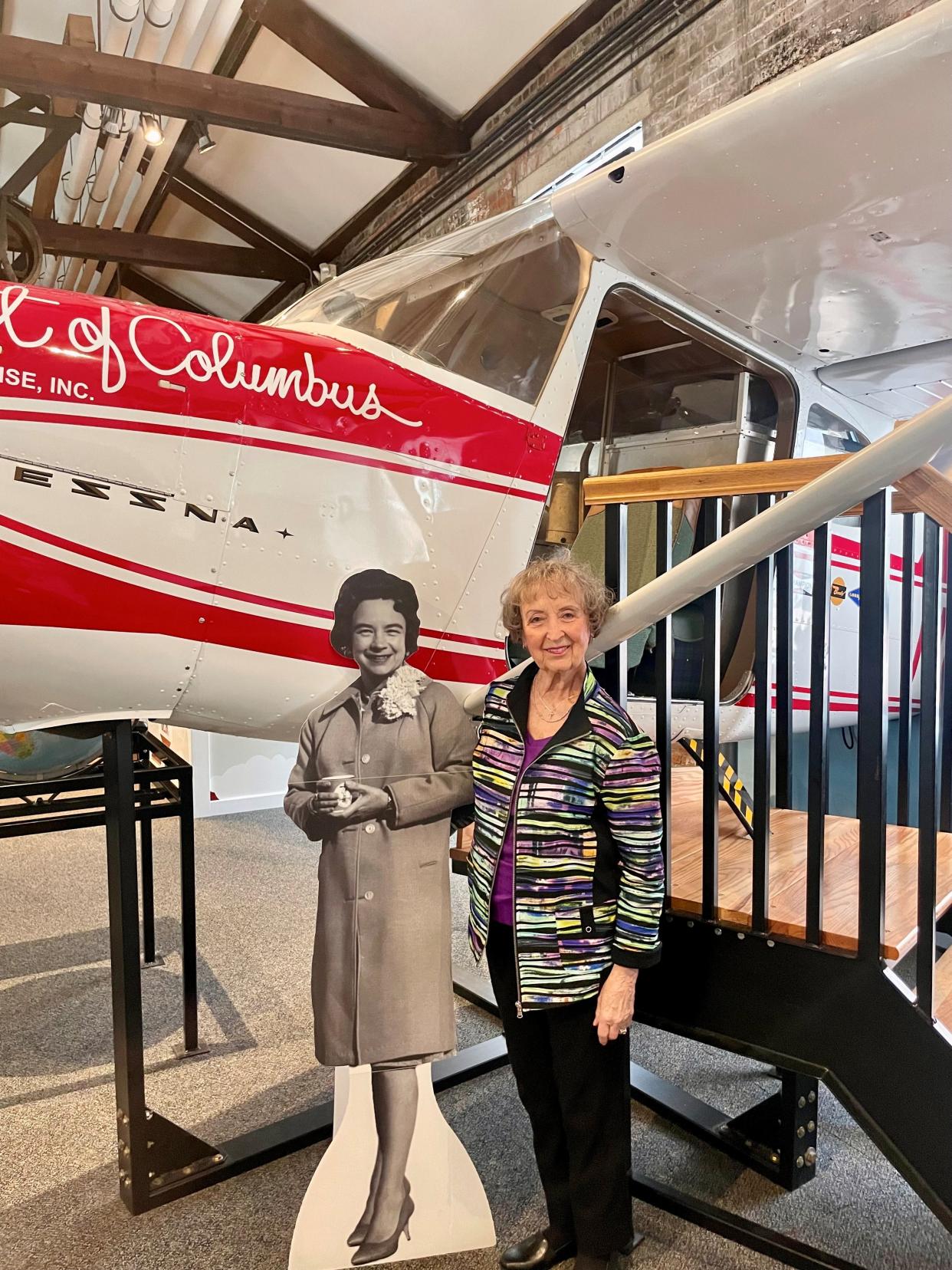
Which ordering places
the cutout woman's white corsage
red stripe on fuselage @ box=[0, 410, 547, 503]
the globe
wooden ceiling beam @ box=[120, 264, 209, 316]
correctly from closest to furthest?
1. red stripe on fuselage @ box=[0, 410, 547, 503]
2. the cutout woman's white corsage
3. the globe
4. wooden ceiling beam @ box=[120, 264, 209, 316]

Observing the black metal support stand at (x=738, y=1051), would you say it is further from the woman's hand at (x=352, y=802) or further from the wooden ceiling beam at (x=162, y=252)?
the wooden ceiling beam at (x=162, y=252)

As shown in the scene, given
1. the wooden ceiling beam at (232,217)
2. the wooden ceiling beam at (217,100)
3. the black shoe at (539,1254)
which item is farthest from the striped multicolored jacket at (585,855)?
the wooden ceiling beam at (232,217)

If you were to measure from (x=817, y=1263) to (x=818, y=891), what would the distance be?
2.91 ft

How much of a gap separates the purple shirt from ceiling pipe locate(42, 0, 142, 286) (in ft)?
16.6

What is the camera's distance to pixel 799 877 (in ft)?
6.97

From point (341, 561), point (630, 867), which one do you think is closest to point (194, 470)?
point (341, 561)

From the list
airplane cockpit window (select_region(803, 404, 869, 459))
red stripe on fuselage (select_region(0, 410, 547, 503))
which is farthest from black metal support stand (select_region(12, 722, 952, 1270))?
airplane cockpit window (select_region(803, 404, 869, 459))

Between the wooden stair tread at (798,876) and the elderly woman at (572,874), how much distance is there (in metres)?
0.37

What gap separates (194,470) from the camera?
Answer: 1699 mm

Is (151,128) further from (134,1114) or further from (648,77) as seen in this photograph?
(134,1114)

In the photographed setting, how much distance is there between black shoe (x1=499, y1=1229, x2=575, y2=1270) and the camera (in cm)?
187

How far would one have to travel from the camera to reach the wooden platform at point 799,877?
1.80 m

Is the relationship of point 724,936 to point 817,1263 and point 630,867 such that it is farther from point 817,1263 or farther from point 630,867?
point 817,1263

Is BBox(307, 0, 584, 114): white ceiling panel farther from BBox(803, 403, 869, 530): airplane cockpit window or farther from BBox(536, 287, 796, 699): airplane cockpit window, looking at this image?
BBox(803, 403, 869, 530): airplane cockpit window
